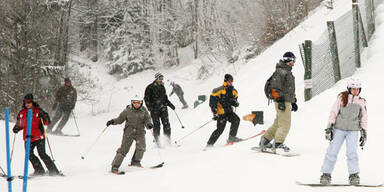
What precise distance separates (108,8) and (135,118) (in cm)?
3218

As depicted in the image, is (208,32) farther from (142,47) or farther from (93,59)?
(93,59)

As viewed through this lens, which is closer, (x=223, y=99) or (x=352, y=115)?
(x=352, y=115)

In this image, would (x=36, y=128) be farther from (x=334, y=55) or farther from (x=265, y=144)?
(x=334, y=55)

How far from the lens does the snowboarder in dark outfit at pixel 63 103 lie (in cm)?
1466

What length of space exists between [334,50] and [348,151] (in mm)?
5596

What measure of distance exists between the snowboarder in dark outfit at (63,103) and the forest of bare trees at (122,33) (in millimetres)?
6929

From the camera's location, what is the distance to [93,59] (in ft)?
133

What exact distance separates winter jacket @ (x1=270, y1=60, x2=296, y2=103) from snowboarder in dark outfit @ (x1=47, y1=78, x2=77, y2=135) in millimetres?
8234

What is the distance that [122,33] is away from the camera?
37875 millimetres

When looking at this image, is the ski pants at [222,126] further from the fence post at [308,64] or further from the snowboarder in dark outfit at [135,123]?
the fence post at [308,64]

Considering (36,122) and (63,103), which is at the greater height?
(36,122)

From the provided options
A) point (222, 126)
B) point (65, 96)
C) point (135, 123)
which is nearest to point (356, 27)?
point (222, 126)

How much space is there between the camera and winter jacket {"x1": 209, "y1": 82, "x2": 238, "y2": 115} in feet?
33.6

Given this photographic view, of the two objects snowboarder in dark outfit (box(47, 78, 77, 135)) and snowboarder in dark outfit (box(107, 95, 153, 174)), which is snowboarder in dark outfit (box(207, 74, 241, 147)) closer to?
snowboarder in dark outfit (box(107, 95, 153, 174))
